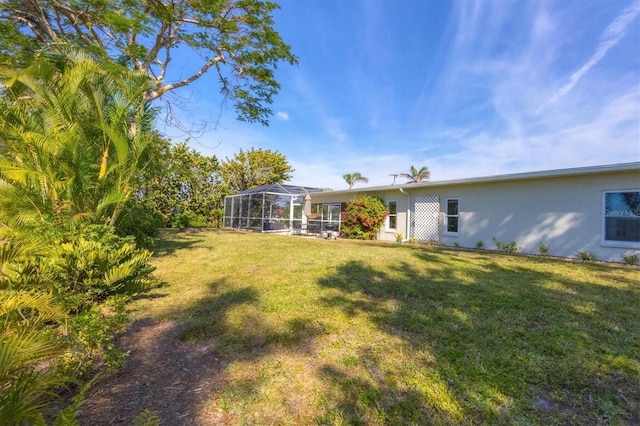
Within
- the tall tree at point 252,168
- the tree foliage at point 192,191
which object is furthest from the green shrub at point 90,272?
the tall tree at point 252,168

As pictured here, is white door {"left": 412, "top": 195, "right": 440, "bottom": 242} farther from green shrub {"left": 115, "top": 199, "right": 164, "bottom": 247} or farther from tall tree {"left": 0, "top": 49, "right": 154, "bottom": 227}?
tall tree {"left": 0, "top": 49, "right": 154, "bottom": 227}

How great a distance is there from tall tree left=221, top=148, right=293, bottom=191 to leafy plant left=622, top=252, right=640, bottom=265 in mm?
22018

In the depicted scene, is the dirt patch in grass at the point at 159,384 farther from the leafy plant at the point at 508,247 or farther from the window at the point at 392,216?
the window at the point at 392,216

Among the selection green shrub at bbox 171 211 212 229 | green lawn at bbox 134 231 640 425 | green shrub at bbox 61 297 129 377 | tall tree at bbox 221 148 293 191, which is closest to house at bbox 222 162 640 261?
green lawn at bbox 134 231 640 425

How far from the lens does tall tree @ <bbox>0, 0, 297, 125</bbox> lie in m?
7.91

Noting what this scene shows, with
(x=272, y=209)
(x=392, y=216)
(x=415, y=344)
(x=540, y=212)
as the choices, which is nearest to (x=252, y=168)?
(x=272, y=209)

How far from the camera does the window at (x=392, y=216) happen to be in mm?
15344

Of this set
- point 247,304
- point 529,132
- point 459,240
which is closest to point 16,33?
point 247,304

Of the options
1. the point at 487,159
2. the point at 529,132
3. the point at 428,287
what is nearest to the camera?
the point at 428,287

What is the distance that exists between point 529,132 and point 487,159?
4343 millimetres

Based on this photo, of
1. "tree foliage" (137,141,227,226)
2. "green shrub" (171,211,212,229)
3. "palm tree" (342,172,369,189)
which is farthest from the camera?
"palm tree" (342,172,369,189)

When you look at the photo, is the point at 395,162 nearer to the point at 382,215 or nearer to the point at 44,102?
the point at 382,215

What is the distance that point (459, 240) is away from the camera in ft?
41.4

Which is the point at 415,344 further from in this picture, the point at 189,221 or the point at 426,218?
the point at 189,221
